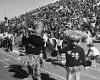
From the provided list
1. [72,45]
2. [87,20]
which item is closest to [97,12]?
[87,20]

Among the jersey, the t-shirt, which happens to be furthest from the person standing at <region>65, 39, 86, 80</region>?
the jersey

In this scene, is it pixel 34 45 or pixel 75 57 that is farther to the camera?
pixel 34 45

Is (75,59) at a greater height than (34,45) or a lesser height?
lesser

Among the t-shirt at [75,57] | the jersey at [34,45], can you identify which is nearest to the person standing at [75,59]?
the t-shirt at [75,57]

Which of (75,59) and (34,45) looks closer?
(75,59)

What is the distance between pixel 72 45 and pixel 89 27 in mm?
13519

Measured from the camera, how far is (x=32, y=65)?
870cm

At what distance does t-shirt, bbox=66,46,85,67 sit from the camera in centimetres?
701

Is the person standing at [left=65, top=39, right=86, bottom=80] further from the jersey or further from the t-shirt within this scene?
the jersey

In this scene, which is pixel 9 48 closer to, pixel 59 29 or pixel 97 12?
pixel 59 29

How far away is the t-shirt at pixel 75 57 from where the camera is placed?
701 centimetres

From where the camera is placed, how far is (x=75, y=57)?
7008 millimetres

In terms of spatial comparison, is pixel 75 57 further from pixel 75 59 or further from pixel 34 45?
pixel 34 45

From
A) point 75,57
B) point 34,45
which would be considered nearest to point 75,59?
point 75,57
